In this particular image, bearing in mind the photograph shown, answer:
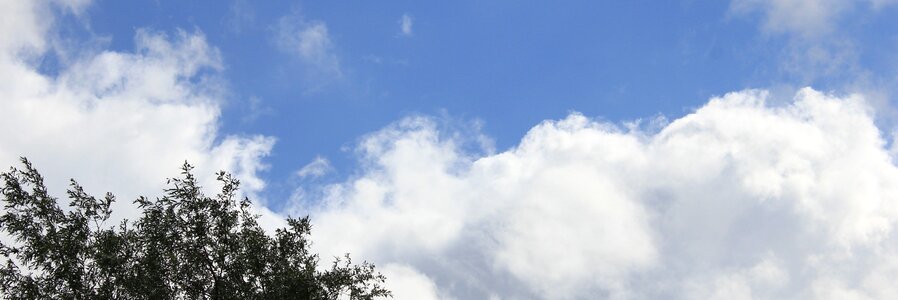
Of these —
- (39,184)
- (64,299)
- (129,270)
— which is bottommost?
(64,299)

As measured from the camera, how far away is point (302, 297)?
3538 cm

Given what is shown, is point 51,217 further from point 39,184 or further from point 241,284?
point 241,284

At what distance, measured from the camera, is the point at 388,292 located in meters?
39.1

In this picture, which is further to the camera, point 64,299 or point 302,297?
point 302,297

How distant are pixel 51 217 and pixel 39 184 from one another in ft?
6.51

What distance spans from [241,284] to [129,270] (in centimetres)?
568

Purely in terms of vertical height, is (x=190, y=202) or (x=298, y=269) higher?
(x=190, y=202)

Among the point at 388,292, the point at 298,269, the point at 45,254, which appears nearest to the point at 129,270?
the point at 45,254

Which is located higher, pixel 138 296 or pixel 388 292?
pixel 388 292

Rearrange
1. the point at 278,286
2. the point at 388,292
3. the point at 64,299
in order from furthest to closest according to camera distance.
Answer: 1. the point at 388,292
2. the point at 278,286
3. the point at 64,299

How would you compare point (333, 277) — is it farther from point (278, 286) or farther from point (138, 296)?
point (138, 296)

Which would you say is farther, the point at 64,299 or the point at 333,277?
the point at 333,277

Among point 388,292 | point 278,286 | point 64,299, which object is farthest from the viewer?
point 388,292

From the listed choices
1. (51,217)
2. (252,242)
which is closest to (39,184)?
(51,217)
